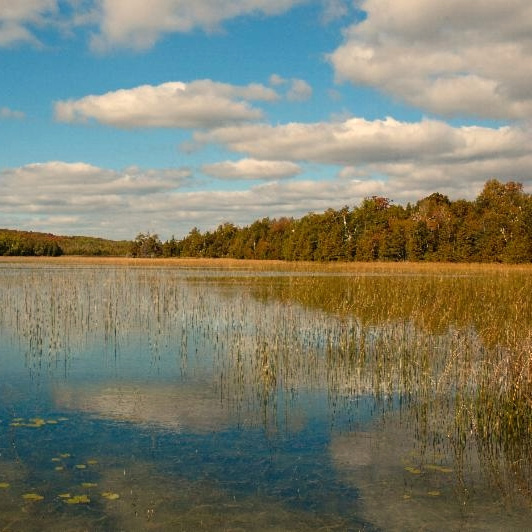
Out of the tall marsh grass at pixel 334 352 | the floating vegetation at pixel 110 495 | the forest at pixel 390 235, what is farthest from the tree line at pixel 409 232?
the floating vegetation at pixel 110 495

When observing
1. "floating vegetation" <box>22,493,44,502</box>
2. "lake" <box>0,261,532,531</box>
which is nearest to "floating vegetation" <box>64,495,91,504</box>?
"lake" <box>0,261,532,531</box>

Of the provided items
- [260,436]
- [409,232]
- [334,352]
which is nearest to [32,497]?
[260,436]

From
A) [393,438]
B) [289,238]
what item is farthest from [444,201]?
[393,438]

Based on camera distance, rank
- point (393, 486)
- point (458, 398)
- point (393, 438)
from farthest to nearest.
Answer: point (458, 398)
point (393, 438)
point (393, 486)

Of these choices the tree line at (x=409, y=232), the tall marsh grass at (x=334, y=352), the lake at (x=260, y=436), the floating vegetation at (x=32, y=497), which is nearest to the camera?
the lake at (x=260, y=436)

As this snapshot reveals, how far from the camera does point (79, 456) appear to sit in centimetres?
681

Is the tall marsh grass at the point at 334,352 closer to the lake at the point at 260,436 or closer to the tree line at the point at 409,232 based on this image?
the lake at the point at 260,436

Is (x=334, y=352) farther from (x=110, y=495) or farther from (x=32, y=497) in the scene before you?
(x=32, y=497)

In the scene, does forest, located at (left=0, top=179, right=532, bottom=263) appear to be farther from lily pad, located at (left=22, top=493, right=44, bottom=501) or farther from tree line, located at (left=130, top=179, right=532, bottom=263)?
lily pad, located at (left=22, top=493, right=44, bottom=501)

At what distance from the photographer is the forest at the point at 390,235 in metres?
57.9

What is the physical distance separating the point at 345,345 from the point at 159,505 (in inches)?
329

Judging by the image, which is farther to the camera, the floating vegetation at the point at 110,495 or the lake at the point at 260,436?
the floating vegetation at the point at 110,495

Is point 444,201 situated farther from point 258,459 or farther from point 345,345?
point 258,459

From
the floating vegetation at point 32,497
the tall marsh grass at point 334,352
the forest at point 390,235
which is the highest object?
the forest at point 390,235
